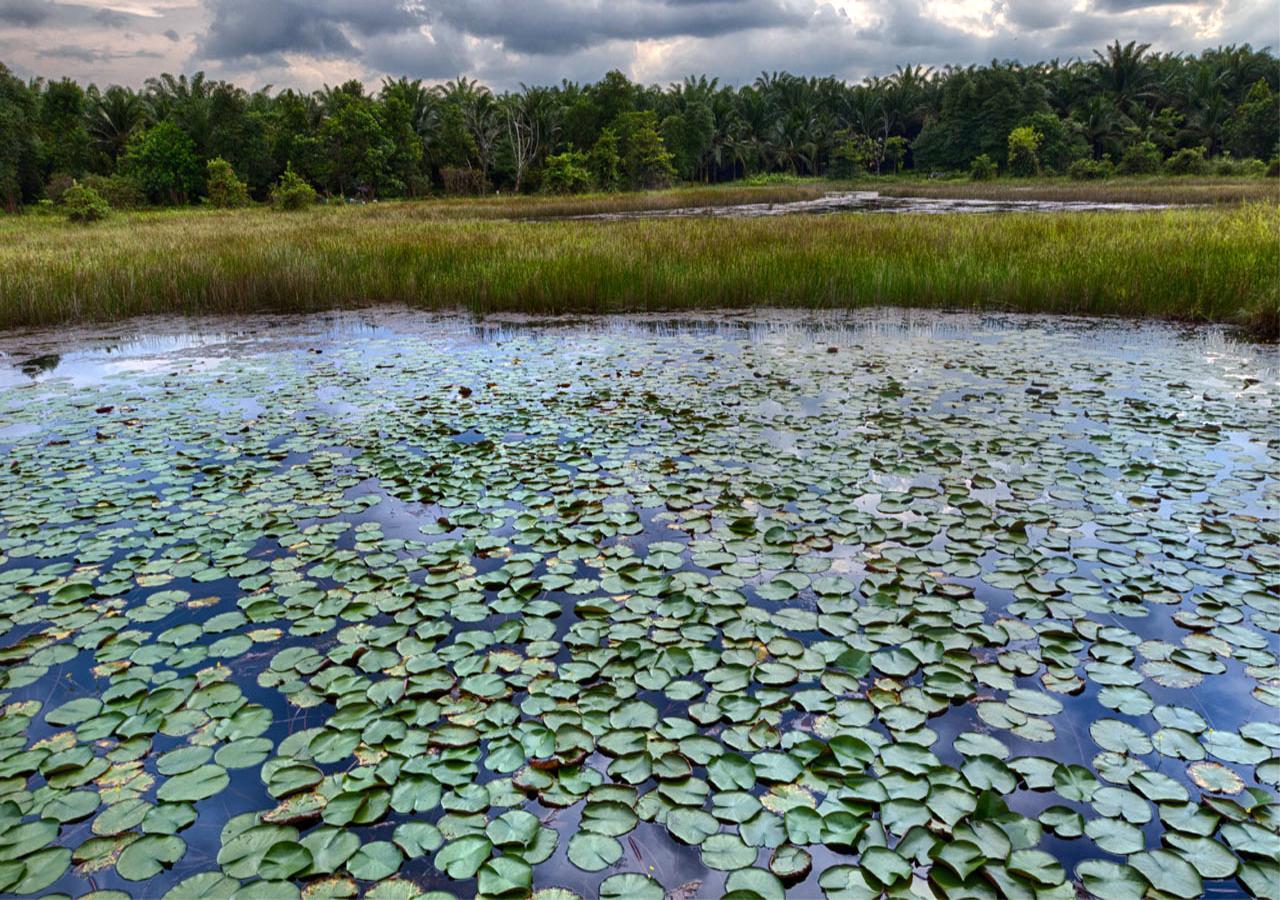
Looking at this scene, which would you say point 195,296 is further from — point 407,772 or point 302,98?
point 302,98

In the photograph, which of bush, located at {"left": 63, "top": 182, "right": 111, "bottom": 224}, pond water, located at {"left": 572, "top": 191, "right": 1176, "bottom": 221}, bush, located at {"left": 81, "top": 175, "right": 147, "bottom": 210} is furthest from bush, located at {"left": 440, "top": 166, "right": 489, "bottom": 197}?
bush, located at {"left": 63, "top": 182, "right": 111, "bottom": 224}

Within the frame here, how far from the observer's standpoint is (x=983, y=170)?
4672cm

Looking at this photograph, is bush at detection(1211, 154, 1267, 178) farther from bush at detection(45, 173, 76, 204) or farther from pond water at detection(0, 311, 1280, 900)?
bush at detection(45, 173, 76, 204)

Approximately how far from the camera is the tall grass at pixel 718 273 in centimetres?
938

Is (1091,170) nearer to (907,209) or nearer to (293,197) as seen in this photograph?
(907,209)

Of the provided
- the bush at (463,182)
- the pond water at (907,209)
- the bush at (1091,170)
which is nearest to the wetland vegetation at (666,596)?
the pond water at (907,209)

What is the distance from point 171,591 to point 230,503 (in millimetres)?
1026

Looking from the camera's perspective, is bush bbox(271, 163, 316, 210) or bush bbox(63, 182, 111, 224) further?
bush bbox(271, 163, 316, 210)

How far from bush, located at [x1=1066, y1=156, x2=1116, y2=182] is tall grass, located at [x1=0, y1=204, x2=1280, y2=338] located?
33.2 metres

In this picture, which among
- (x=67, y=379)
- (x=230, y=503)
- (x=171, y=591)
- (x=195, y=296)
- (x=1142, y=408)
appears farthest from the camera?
(x=195, y=296)

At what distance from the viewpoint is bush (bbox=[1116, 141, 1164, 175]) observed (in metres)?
41.0

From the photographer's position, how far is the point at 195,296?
36.1 ft

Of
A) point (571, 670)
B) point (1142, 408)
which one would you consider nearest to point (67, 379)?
point (571, 670)

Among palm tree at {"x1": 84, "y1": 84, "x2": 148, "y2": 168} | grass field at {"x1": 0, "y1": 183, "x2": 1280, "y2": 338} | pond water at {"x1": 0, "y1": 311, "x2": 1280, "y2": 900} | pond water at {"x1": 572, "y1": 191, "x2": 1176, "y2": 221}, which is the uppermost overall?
palm tree at {"x1": 84, "y1": 84, "x2": 148, "y2": 168}
